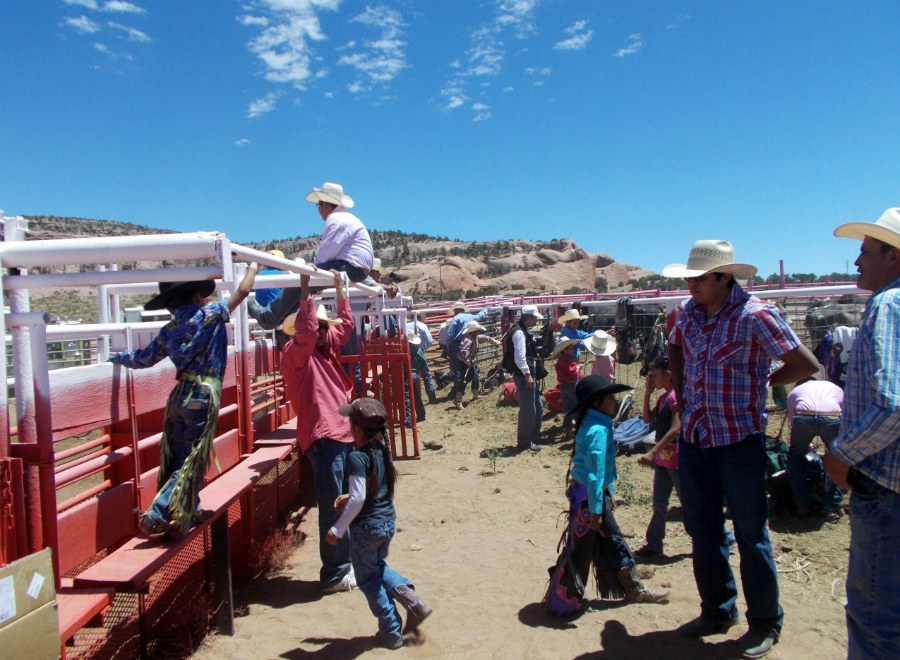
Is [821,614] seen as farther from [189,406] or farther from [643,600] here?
[189,406]

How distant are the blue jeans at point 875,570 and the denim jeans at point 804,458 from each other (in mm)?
2800

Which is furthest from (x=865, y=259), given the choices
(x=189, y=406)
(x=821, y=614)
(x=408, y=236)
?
(x=408, y=236)

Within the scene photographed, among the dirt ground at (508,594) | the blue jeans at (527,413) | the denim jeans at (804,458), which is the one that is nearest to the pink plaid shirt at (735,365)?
the dirt ground at (508,594)

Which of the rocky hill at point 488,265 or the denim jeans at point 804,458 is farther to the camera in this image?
the rocky hill at point 488,265

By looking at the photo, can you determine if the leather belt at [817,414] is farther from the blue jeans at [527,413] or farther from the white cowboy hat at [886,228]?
the blue jeans at [527,413]

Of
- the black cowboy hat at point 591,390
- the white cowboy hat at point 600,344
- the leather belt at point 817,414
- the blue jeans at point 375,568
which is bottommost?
the blue jeans at point 375,568

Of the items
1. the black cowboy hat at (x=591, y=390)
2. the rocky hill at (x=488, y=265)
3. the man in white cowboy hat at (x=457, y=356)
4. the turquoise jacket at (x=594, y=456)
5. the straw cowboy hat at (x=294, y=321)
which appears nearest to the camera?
the turquoise jacket at (x=594, y=456)

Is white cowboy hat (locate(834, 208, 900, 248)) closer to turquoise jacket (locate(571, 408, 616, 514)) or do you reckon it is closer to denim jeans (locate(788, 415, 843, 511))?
turquoise jacket (locate(571, 408, 616, 514))

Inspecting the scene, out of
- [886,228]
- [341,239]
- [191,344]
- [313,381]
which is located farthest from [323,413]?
[886,228]

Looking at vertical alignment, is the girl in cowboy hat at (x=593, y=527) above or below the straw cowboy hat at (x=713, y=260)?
below

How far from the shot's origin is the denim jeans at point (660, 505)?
4.39 metres

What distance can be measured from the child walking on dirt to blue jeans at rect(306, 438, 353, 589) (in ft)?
2.11

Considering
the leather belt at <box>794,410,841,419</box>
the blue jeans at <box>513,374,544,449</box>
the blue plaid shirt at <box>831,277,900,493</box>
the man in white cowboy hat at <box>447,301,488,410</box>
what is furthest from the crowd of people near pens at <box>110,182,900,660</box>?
the man in white cowboy hat at <box>447,301,488,410</box>

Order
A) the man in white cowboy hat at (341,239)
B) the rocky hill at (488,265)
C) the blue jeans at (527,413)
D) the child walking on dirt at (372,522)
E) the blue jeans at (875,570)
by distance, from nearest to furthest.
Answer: the blue jeans at (875,570) < the child walking on dirt at (372,522) < the man in white cowboy hat at (341,239) < the blue jeans at (527,413) < the rocky hill at (488,265)
